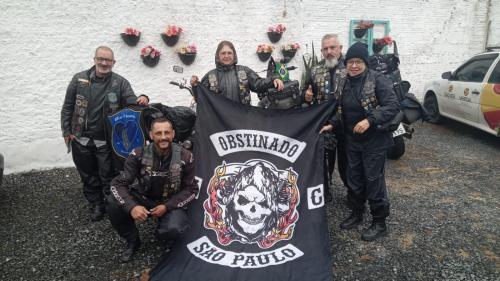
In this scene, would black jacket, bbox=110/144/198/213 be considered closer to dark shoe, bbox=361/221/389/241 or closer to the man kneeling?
the man kneeling

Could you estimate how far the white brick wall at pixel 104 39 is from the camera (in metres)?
5.55

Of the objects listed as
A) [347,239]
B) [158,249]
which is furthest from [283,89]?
[158,249]

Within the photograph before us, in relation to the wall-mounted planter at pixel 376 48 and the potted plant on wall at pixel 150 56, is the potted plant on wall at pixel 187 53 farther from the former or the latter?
the wall-mounted planter at pixel 376 48

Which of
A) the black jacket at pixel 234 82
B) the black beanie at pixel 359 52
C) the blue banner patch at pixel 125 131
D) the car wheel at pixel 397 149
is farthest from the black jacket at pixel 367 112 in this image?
the car wheel at pixel 397 149

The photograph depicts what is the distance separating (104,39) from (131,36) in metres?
0.45

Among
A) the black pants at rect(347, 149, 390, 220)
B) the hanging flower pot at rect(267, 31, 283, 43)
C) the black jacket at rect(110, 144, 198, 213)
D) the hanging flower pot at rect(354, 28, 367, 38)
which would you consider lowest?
the black pants at rect(347, 149, 390, 220)

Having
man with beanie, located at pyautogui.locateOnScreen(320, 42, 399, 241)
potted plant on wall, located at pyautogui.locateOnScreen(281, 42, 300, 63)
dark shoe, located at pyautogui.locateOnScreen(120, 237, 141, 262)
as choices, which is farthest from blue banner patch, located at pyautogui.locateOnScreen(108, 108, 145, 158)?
potted plant on wall, located at pyautogui.locateOnScreen(281, 42, 300, 63)

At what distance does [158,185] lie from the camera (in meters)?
3.15

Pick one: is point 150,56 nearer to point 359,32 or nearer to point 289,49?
point 289,49

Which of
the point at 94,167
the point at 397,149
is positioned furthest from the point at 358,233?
the point at 94,167

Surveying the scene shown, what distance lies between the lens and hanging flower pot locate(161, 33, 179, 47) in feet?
21.1

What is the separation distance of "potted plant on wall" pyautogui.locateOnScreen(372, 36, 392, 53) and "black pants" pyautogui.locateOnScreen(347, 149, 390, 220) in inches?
230

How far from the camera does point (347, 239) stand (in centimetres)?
358

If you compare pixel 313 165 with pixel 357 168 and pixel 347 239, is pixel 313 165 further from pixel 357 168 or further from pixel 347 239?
pixel 347 239
